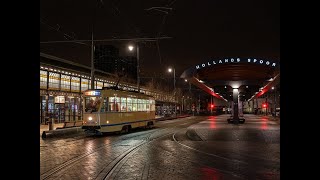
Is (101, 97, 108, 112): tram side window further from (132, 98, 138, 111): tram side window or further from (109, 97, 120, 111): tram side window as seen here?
(132, 98, 138, 111): tram side window

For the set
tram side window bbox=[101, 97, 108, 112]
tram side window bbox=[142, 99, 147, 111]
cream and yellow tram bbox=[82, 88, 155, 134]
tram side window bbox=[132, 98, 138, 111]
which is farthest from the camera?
tram side window bbox=[142, 99, 147, 111]

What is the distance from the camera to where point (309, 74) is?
3.12 metres

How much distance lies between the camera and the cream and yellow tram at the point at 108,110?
25578 mm

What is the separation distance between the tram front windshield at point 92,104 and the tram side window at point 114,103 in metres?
0.80

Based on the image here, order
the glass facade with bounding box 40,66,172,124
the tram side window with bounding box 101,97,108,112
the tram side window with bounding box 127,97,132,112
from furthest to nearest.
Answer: the glass facade with bounding box 40,66,172,124
the tram side window with bounding box 127,97,132,112
the tram side window with bounding box 101,97,108,112

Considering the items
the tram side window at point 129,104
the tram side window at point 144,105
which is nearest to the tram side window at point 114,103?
the tram side window at point 129,104

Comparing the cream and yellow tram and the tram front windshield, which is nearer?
the cream and yellow tram

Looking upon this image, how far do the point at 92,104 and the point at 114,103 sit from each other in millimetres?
1485

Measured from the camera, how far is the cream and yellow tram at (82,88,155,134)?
1007 inches

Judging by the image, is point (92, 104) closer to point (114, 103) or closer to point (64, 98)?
point (114, 103)

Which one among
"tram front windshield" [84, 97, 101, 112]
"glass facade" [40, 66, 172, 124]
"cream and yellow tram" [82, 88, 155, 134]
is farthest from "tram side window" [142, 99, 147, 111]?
"tram front windshield" [84, 97, 101, 112]

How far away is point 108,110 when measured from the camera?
84.9 ft

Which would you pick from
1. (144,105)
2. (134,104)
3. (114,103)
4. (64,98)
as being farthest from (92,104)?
(64,98)
